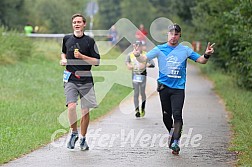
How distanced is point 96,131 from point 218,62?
618 inches

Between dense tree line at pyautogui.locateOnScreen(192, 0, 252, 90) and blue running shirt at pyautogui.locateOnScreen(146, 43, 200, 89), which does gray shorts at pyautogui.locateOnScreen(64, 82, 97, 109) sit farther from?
dense tree line at pyautogui.locateOnScreen(192, 0, 252, 90)

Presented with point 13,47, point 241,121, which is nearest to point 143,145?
point 241,121

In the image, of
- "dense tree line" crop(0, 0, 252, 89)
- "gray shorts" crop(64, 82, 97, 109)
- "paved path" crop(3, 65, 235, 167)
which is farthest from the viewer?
"dense tree line" crop(0, 0, 252, 89)

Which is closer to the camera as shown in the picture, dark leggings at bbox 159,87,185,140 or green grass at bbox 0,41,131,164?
dark leggings at bbox 159,87,185,140

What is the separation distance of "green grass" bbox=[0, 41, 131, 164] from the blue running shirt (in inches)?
93.9

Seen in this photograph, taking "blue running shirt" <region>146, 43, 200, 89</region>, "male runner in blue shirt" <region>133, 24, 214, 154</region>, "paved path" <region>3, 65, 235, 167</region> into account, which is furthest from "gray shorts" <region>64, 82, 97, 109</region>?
"blue running shirt" <region>146, 43, 200, 89</region>

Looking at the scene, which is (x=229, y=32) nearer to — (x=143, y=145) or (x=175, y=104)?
(x=143, y=145)

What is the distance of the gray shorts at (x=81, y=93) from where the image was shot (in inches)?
441

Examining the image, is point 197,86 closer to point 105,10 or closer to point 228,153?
point 228,153

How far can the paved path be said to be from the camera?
1007cm

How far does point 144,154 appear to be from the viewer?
1080 centimetres

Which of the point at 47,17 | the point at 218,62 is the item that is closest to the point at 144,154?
the point at 218,62

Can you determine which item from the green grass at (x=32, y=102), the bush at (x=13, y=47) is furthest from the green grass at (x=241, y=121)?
the bush at (x=13, y=47)

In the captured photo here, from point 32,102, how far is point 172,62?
7.75 metres
